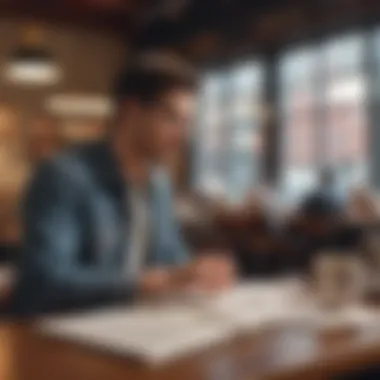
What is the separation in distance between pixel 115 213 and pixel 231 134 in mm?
869

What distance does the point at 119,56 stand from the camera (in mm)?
1957

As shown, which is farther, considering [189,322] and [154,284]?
[154,284]

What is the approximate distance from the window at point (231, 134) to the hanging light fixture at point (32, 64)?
0.43 m

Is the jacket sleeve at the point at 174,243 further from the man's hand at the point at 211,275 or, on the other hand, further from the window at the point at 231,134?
the window at the point at 231,134

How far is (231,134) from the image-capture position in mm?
2084

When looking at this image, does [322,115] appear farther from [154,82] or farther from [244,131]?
[154,82]

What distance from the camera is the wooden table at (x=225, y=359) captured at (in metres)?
0.69

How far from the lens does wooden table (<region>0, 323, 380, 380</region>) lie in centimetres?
69

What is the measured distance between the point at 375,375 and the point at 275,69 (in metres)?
1.24

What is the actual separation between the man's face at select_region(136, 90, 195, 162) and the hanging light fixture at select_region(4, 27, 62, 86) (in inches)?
24.1

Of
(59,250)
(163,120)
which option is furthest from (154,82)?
(59,250)

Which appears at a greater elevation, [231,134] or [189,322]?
[231,134]

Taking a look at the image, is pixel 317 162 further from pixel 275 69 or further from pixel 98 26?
pixel 98 26

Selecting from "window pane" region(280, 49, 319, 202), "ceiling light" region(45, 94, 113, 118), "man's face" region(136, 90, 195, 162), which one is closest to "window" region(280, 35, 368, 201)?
"window pane" region(280, 49, 319, 202)
